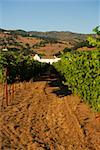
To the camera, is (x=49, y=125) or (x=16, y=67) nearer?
(x=49, y=125)

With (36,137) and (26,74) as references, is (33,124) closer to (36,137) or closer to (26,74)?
(36,137)

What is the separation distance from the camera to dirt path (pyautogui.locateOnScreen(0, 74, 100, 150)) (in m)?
12.9

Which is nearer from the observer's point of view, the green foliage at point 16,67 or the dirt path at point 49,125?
the dirt path at point 49,125

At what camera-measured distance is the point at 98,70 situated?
1566 centimetres

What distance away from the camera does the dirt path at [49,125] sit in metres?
12.9

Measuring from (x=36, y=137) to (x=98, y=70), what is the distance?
4.12 m

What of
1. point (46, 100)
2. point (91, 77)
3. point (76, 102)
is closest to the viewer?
point (91, 77)

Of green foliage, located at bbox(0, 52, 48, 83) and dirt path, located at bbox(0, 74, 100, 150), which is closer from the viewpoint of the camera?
dirt path, located at bbox(0, 74, 100, 150)

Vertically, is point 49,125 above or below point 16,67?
below

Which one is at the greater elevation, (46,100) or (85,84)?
(85,84)

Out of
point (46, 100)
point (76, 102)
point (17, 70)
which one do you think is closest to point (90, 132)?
point (76, 102)

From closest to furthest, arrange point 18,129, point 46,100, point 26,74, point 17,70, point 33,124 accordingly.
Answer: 1. point 18,129
2. point 33,124
3. point 46,100
4. point 17,70
5. point 26,74

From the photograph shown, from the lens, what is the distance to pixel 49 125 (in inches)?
637

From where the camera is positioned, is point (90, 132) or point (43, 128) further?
point (43, 128)
